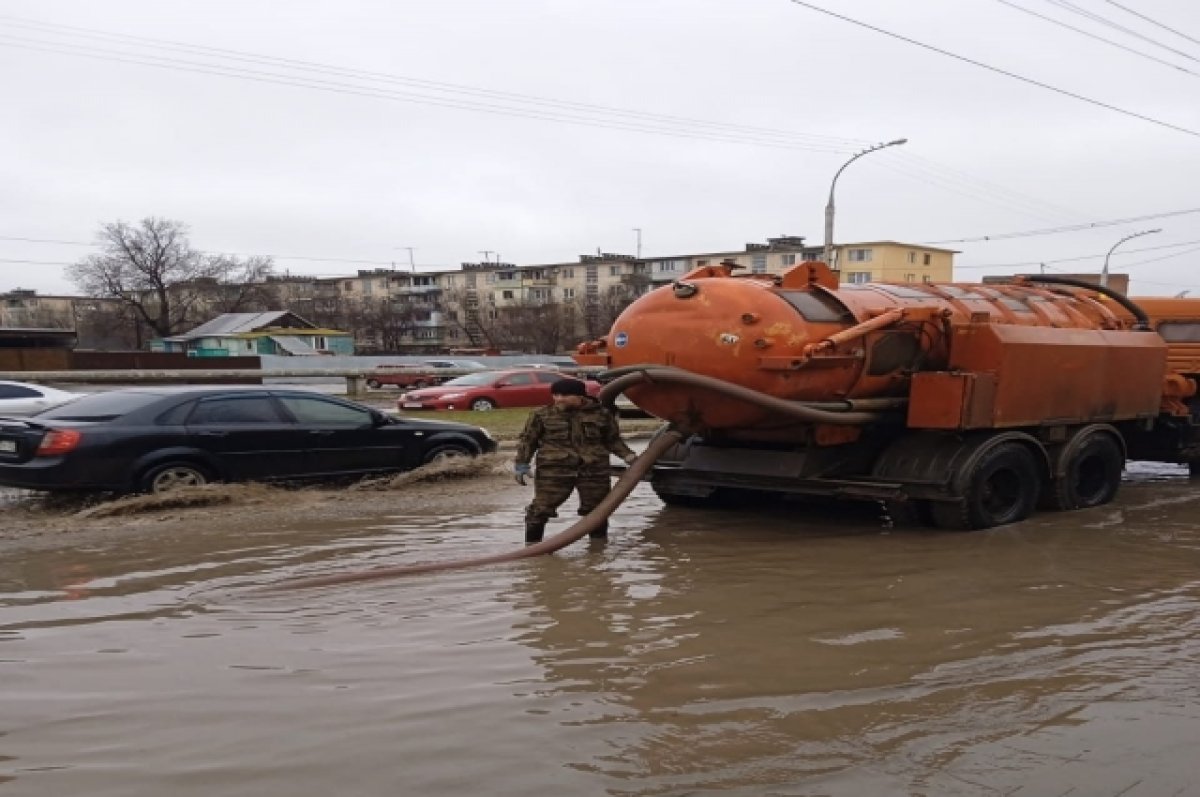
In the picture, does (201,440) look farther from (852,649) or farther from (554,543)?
(852,649)

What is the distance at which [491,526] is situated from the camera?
8.14 meters

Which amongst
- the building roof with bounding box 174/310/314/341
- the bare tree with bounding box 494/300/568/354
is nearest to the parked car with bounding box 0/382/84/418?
the building roof with bounding box 174/310/314/341

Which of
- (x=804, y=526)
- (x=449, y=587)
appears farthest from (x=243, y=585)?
(x=804, y=526)

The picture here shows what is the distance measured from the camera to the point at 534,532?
719 centimetres

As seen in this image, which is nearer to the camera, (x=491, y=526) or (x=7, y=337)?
(x=491, y=526)

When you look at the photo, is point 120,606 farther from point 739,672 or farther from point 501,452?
point 501,452

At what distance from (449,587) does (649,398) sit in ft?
8.70

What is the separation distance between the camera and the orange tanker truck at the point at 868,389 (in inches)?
290

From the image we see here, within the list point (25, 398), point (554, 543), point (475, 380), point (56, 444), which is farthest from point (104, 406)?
point (475, 380)

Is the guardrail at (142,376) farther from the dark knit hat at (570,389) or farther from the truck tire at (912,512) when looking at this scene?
the dark knit hat at (570,389)

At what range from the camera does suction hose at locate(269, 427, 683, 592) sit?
603cm

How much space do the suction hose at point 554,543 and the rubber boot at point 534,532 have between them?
19cm

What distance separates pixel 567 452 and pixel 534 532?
651mm

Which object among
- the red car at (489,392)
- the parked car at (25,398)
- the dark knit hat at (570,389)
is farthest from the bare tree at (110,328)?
the dark knit hat at (570,389)
